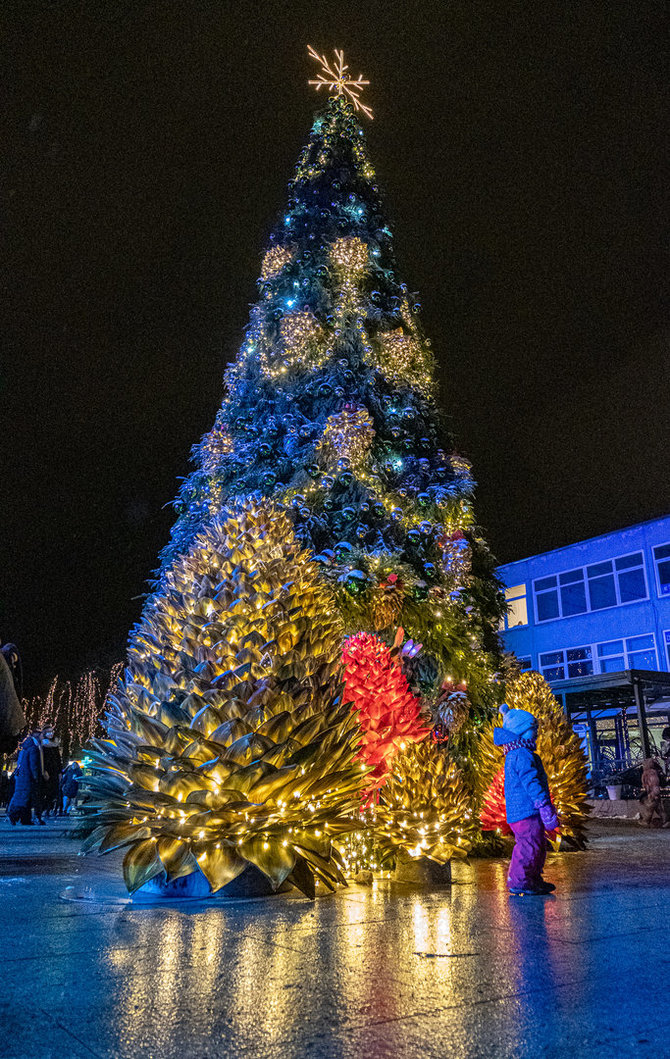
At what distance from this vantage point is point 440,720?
30.1 feet

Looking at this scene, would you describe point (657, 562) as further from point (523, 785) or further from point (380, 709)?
point (380, 709)

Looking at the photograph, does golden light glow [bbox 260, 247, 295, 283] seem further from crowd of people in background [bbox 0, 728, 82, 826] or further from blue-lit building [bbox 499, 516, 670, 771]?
blue-lit building [bbox 499, 516, 670, 771]

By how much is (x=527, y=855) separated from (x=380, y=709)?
1.60 metres

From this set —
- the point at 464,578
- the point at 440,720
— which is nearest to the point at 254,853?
the point at 440,720

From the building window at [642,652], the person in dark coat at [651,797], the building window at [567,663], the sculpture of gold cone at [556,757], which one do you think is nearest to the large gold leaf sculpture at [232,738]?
the sculpture of gold cone at [556,757]

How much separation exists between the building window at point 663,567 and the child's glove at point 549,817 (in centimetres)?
2576

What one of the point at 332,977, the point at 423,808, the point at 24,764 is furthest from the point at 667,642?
the point at 332,977

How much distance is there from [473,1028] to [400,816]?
12.5 feet

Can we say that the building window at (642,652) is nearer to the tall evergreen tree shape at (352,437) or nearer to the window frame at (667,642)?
the window frame at (667,642)

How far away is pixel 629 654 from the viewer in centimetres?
3072

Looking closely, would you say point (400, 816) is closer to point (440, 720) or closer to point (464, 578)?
point (440, 720)

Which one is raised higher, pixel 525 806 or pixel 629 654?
pixel 629 654

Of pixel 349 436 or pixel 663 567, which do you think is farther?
pixel 663 567

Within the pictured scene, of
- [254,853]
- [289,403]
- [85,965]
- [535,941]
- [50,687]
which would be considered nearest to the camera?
[85,965]
